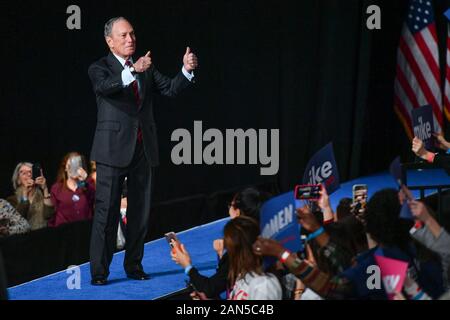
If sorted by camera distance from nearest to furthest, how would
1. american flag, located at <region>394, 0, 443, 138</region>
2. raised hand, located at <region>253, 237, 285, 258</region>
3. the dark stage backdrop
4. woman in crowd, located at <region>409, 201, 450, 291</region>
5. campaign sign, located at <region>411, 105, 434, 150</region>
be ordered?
raised hand, located at <region>253, 237, 285, 258</region> < woman in crowd, located at <region>409, 201, 450, 291</region> < campaign sign, located at <region>411, 105, 434, 150</region> < the dark stage backdrop < american flag, located at <region>394, 0, 443, 138</region>

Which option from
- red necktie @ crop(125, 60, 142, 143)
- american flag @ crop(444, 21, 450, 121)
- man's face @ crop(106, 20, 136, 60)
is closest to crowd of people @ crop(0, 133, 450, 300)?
red necktie @ crop(125, 60, 142, 143)

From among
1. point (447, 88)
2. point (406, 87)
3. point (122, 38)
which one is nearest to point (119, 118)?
point (122, 38)

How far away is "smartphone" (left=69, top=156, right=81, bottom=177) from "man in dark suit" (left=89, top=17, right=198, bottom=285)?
2.87 feet

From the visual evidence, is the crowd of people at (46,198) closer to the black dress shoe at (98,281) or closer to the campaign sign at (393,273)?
the black dress shoe at (98,281)

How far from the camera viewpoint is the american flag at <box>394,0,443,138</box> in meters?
10.4

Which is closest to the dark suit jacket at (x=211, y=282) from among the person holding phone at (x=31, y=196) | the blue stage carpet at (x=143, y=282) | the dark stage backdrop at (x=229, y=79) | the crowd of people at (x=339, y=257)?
the crowd of people at (x=339, y=257)

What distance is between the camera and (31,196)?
6.80m

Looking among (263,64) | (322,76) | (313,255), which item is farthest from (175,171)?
(313,255)

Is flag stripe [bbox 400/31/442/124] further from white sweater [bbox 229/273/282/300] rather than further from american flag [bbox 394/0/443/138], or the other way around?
white sweater [bbox 229/273/282/300]

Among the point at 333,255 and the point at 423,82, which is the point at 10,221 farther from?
the point at 423,82

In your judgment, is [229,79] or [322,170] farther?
[229,79]

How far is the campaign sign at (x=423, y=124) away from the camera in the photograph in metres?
6.48

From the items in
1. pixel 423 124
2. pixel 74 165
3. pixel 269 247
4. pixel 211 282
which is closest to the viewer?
pixel 269 247

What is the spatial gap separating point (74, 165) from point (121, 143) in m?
1.00
